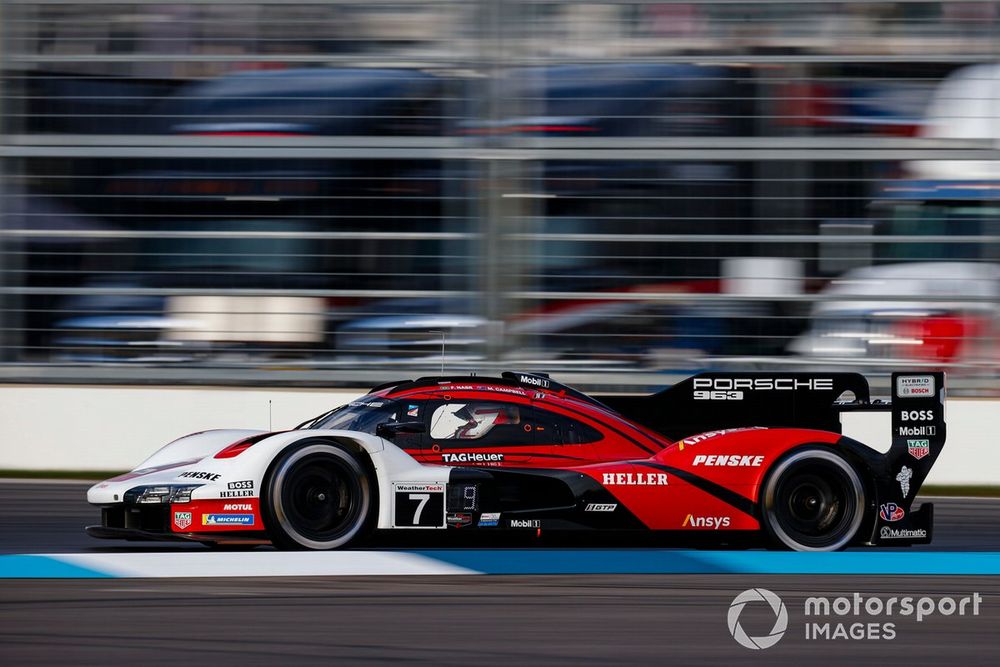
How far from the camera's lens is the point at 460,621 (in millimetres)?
4914

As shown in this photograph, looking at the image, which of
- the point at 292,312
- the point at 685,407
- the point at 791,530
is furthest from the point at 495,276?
the point at 791,530

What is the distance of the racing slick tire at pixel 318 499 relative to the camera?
5.92 m

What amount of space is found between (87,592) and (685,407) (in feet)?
10.1

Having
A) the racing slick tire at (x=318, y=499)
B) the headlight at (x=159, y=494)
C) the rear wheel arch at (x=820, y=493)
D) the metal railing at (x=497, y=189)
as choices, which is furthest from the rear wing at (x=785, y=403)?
the metal railing at (x=497, y=189)

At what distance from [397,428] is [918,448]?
2563 mm

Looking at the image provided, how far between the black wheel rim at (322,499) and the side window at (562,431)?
963 mm

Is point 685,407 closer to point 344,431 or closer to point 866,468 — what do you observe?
point 866,468

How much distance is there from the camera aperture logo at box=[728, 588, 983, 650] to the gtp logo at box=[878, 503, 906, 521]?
2.21 feet

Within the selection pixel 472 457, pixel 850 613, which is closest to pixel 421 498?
pixel 472 457

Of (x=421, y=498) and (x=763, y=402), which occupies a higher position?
(x=763, y=402)

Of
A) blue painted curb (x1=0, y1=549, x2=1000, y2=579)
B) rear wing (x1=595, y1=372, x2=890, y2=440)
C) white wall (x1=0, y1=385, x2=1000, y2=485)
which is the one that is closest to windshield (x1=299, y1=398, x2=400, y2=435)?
blue painted curb (x1=0, y1=549, x2=1000, y2=579)

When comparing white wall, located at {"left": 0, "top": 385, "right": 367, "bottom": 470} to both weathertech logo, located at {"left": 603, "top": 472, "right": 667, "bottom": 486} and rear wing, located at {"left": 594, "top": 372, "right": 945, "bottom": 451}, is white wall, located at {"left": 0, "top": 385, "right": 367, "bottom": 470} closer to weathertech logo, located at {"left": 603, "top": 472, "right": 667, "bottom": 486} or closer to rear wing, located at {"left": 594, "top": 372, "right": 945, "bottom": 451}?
rear wing, located at {"left": 594, "top": 372, "right": 945, "bottom": 451}

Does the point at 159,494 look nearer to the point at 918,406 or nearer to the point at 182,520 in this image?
the point at 182,520

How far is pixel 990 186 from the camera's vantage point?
10703mm
